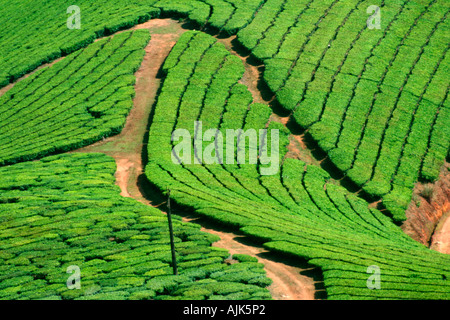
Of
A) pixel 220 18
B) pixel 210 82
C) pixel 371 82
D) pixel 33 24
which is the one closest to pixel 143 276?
pixel 210 82

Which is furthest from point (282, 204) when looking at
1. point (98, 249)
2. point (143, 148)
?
point (98, 249)

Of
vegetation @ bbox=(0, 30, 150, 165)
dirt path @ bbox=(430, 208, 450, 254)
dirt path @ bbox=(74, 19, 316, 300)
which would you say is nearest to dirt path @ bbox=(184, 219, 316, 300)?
dirt path @ bbox=(74, 19, 316, 300)

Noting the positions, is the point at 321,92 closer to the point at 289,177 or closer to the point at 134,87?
the point at 289,177

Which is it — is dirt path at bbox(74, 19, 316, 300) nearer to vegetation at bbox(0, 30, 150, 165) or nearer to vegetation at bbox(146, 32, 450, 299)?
vegetation at bbox(0, 30, 150, 165)

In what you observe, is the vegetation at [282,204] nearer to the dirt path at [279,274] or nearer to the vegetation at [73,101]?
the dirt path at [279,274]

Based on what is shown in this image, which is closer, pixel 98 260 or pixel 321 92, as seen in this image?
pixel 98 260

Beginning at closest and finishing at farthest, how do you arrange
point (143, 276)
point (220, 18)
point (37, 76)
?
point (143, 276) → point (37, 76) → point (220, 18)
